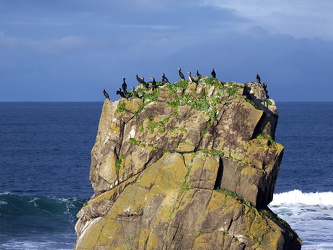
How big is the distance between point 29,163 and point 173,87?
61840 mm

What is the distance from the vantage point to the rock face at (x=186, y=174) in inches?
1248

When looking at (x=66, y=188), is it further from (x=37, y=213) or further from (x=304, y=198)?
(x=304, y=198)

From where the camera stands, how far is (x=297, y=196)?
69.4 meters

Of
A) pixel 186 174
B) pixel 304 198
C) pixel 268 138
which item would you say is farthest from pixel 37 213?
pixel 268 138

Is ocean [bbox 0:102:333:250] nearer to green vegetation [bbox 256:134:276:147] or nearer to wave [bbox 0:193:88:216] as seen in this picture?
wave [bbox 0:193:88:216]

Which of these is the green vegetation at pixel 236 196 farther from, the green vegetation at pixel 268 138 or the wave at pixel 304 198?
the wave at pixel 304 198

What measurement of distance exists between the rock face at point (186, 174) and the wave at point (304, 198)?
33943 mm

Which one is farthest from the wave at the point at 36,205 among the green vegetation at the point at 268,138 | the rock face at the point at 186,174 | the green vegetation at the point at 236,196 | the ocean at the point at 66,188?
the green vegetation at the point at 236,196

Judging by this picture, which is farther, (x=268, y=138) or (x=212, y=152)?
(x=268, y=138)

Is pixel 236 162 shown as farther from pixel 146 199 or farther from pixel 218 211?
pixel 146 199

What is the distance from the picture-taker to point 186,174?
3256 centimetres

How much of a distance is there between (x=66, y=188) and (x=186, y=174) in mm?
44309

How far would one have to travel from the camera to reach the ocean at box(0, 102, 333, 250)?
176 feet

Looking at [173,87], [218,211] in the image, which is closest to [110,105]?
[173,87]
